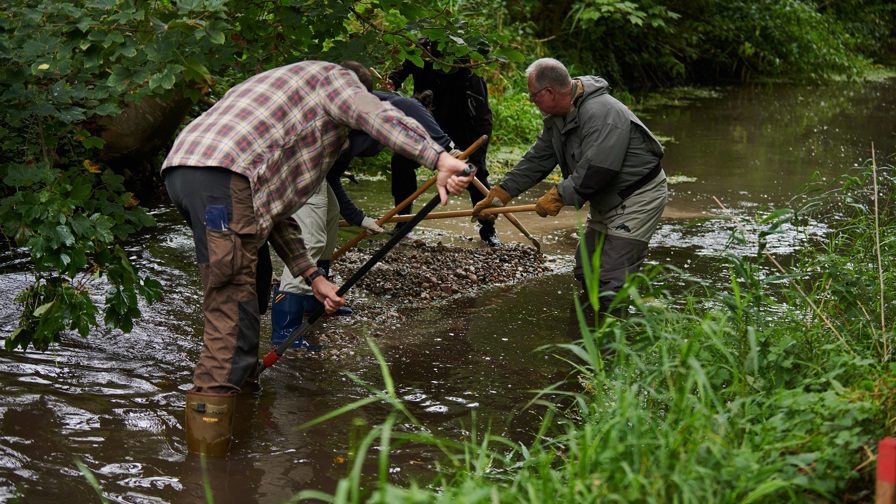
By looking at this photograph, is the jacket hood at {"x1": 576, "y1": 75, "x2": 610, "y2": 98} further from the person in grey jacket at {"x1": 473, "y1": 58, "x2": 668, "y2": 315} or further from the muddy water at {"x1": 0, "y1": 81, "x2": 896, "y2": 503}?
the muddy water at {"x1": 0, "y1": 81, "x2": 896, "y2": 503}

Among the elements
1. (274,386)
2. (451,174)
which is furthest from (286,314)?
(451,174)

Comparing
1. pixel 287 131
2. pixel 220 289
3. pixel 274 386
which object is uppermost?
pixel 287 131

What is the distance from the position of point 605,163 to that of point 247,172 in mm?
2168

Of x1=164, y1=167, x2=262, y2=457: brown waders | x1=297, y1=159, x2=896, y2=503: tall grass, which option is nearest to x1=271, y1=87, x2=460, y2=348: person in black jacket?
x1=164, y1=167, x2=262, y2=457: brown waders

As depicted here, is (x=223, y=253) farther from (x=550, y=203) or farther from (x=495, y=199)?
(x=495, y=199)

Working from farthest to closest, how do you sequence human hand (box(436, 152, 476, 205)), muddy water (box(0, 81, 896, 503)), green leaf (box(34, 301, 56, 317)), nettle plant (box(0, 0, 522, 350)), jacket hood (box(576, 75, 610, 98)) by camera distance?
1. jacket hood (box(576, 75, 610, 98))
2. green leaf (box(34, 301, 56, 317))
3. nettle plant (box(0, 0, 522, 350))
4. muddy water (box(0, 81, 896, 503))
5. human hand (box(436, 152, 476, 205))

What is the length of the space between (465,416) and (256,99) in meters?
1.78

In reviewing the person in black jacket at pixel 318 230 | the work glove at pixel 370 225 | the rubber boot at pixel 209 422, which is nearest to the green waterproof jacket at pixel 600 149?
the person in black jacket at pixel 318 230

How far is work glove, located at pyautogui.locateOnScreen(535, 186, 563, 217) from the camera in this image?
5633 millimetres

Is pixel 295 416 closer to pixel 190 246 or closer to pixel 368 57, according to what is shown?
pixel 368 57

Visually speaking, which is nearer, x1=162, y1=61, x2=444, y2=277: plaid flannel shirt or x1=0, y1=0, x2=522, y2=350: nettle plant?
x1=162, y1=61, x2=444, y2=277: plaid flannel shirt

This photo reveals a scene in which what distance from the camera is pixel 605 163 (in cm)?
530

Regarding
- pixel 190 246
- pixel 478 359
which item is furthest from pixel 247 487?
pixel 190 246

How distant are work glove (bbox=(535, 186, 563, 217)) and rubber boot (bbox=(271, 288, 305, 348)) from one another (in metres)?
1.47
